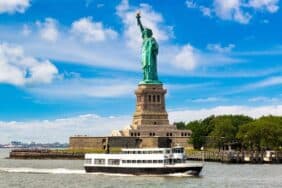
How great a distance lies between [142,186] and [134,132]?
95.8 m

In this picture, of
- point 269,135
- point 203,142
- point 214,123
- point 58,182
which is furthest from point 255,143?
point 58,182

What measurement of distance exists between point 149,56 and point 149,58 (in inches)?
20.3

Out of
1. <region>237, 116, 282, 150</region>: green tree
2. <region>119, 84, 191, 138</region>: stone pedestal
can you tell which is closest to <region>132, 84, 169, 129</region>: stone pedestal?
<region>119, 84, 191, 138</region>: stone pedestal

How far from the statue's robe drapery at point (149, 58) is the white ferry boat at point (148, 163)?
3357 inches

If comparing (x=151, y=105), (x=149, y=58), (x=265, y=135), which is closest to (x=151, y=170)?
(x=265, y=135)

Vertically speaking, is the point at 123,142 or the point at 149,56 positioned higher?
the point at 149,56

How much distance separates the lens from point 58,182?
82.3m

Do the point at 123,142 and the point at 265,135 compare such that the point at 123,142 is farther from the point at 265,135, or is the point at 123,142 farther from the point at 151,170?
the point at 151,170

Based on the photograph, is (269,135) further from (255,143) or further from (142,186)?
(142,186)

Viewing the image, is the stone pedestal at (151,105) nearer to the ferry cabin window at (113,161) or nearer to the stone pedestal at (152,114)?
the stone pedestal at (152,114)

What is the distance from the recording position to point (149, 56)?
181m

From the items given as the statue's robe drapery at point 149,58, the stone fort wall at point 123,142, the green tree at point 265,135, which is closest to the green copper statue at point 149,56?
the statue's robe drapery at point 149,58

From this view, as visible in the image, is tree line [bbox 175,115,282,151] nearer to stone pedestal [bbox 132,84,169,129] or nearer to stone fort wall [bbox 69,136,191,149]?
stone fort wall [bbox 69,136,191,149]

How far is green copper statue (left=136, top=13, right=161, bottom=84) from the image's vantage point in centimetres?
18100
